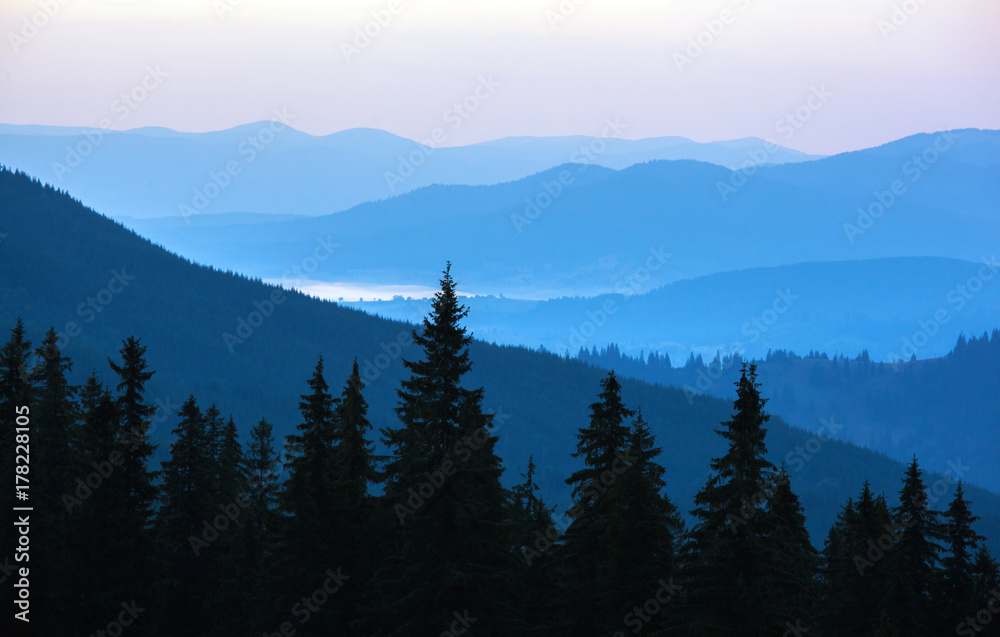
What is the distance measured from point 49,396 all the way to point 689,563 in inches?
1150

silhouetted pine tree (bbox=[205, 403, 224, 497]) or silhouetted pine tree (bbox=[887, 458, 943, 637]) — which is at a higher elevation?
silhouetted pine tree (bbox=[205, 403, 224, 497])

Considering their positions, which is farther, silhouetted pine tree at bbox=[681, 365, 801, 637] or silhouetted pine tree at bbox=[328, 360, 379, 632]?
silhouetted pine tree at bbox=[328, 360, 379, 632]

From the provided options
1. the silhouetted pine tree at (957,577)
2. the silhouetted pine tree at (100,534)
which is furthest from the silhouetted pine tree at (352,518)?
the silhouetted pine tree at (957,577)

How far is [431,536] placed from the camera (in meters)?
32.1

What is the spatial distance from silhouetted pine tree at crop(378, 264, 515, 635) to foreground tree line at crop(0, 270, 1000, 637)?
0.07 meters

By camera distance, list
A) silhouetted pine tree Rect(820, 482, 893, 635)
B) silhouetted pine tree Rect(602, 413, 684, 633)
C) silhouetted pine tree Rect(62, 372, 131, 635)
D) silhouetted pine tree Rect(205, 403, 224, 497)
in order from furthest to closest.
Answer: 1. silhouetted pine tree Rect(205, 403, 224, 497)
2. silhouetted pine tree Rect(820, 482, 893, 635)
3. silhouetted pine tree Rect(62, 372, 131, 635)
4. silhouetted pine tree Rect(602, 413, 684, 633)

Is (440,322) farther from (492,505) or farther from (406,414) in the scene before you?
(492,505)

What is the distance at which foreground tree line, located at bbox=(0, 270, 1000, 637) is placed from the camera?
3008 centimetres

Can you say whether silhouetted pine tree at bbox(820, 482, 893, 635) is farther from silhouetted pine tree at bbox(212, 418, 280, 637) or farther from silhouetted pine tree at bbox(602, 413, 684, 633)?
silhouetted pine tree at bbox(212, 418, 280, 637)

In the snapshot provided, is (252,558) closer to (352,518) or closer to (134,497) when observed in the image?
(352,518)

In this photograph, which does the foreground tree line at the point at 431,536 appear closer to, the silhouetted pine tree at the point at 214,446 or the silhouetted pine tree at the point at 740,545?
the silhouetted pine tree at the point at 740,545

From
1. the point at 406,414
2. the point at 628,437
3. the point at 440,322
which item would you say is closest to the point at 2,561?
the point at 406,414

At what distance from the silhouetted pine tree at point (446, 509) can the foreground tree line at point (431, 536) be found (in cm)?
7

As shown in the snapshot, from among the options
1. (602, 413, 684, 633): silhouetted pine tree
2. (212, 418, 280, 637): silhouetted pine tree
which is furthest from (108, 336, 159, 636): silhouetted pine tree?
(602, 413, 684, 633): silhouetted pine tree
